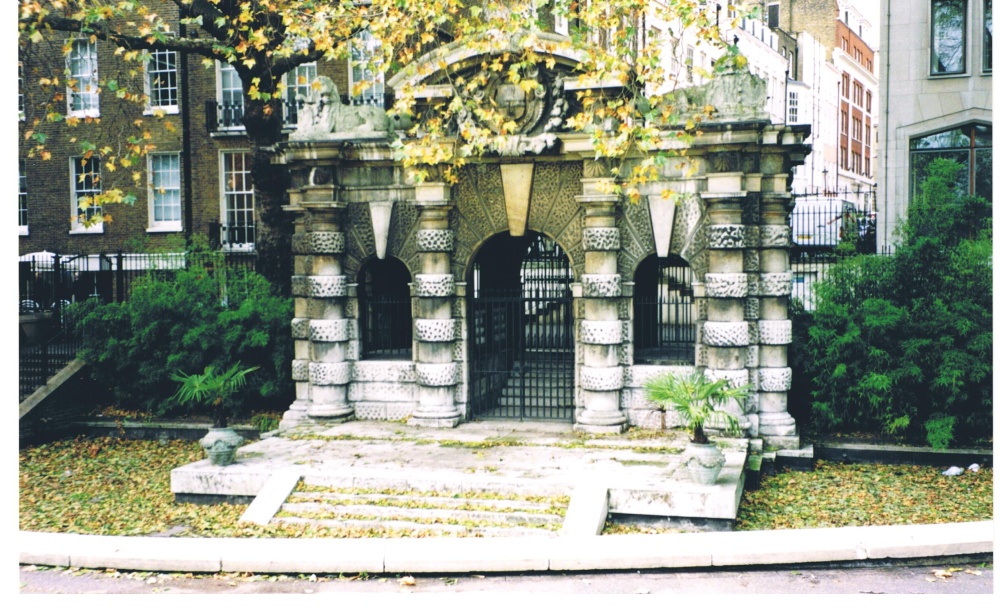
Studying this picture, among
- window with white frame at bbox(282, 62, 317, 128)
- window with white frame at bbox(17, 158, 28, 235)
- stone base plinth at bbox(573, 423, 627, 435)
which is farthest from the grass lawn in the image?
window with white frame at bbox(282, 62, 317, 128)

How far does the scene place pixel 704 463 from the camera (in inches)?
394

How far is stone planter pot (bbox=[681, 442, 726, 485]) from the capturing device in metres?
10.0

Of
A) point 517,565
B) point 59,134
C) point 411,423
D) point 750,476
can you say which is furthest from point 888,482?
point 59,134

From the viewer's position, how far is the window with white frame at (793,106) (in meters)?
44.3

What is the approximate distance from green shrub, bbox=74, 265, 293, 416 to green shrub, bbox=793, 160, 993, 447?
28.7 ft

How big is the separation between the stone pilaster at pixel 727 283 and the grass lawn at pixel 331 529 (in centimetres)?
154

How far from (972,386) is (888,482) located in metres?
2.11

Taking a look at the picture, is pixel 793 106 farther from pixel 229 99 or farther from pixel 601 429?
pixel 601 429

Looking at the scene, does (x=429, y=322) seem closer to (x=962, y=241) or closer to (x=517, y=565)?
(x=517, y=565)

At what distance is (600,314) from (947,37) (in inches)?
455

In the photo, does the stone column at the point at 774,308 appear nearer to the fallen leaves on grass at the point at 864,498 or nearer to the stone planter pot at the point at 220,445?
the fallen leaves on grass at the point at 864,498
